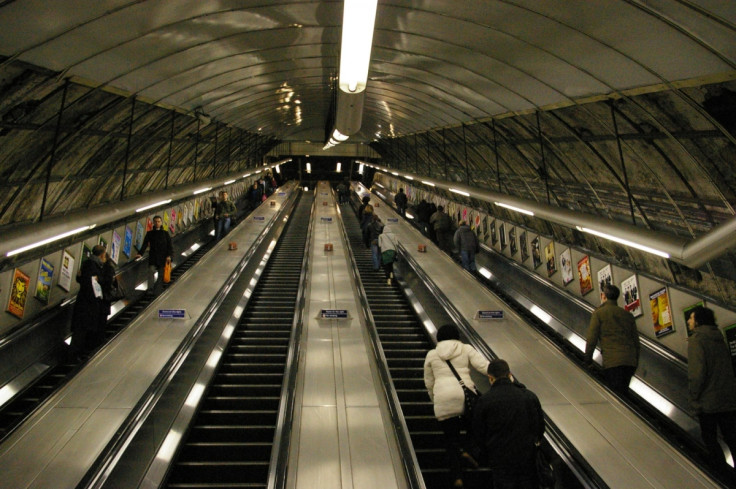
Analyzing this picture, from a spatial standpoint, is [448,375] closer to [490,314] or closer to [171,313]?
[490,314]

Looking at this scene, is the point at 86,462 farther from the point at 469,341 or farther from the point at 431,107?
the point at 431,107

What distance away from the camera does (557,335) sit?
995 cm

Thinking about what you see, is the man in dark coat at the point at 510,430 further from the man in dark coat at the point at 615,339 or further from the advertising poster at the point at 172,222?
the advertising poster at the point at 172,222

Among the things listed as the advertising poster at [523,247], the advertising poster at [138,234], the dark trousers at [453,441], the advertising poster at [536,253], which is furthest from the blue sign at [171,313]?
the advertising poster at [523,247]

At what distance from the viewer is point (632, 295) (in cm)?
838

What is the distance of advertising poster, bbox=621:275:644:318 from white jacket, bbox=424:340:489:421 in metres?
4.50

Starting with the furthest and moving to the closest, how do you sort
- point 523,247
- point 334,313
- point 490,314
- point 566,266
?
point 523,247, point 566,266, point 334,313, point 490,314

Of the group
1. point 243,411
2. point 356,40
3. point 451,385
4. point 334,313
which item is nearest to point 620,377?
point 451,385

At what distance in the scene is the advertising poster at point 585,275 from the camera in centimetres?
978

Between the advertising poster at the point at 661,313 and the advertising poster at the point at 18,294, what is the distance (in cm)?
878

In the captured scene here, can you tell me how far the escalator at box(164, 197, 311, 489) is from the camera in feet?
17.5

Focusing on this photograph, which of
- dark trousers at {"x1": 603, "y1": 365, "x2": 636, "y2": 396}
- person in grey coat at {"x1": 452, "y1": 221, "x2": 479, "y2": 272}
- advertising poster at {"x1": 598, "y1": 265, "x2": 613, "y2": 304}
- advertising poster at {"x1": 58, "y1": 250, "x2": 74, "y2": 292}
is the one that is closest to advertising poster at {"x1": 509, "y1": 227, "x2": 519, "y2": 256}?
person in grey coat at {"x1": 452, "y1": 221, "x2": 479, "y2": 272}

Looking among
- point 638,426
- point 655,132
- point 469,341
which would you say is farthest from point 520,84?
point 638,426

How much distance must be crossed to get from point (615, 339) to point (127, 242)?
32.3ft
